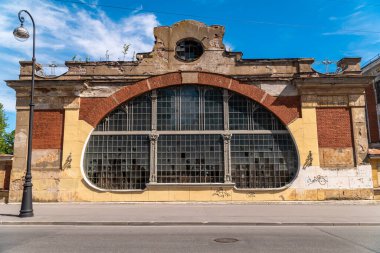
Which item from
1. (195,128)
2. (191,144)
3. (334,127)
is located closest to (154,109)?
(195,128)

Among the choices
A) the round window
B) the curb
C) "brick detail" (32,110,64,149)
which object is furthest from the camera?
the round window

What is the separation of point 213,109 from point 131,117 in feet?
15.4

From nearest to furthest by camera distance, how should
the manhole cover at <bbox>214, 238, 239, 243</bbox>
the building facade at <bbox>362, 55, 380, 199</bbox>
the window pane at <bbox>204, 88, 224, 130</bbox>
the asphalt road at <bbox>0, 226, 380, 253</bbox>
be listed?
the asphalt road at <bbox>0, 226, 380, 253</bbox>
the manhole cover at <bbox>214, 238, 239, 243</bbox>
the window pane at <bbox>204, 88, 224, 130</bbox>
the building facade at <bbox>362, 55, 380, 199</bbox>

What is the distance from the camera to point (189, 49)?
20.0 m

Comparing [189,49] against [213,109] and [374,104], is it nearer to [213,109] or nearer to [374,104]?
[213,109]

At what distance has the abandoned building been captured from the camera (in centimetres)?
1858

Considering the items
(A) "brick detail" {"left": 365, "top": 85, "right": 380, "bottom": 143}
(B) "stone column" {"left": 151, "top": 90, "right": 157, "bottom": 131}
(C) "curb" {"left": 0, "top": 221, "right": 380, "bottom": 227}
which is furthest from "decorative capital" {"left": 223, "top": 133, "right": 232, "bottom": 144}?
(A) "brick detail" {"left": 365, "top": 85, "right": 380, "bottom": 143}

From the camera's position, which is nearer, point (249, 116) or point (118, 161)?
point (118, 161)

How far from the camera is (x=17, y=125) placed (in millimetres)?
19391

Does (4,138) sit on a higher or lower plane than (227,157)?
higher

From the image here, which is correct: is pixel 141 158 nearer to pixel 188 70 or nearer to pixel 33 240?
pixel 188 70

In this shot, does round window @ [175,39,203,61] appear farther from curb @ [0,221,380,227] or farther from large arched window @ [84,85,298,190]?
curb @ [0,221,380,227]

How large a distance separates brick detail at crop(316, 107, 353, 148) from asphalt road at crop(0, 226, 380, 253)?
8.14 meters

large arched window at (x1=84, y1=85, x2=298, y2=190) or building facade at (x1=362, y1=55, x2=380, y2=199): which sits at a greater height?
building facade at (x1=362, y1=55, x2=380, y2=199)
